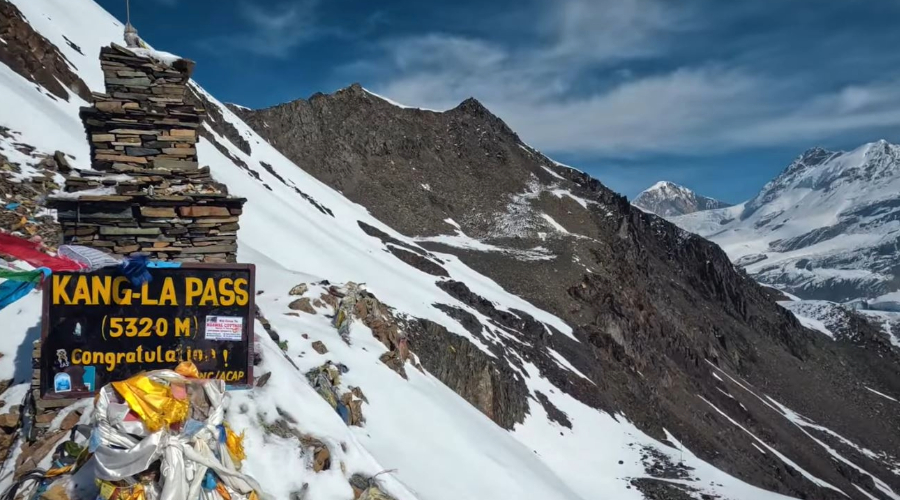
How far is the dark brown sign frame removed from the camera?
7.33 m

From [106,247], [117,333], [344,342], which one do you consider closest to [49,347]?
[117,333]

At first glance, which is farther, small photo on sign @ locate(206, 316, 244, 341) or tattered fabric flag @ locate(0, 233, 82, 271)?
small photo on sign @ locate(206, 316, 244, 341)

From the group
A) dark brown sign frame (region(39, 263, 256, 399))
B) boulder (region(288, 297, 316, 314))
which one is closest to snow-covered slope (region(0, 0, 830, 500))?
boulder (region(288, 297, 316, 314))

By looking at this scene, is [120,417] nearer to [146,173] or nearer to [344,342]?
[146,173]

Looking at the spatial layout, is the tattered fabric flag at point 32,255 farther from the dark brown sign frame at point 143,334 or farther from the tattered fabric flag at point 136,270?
the tattered fabric flag at point 136,270

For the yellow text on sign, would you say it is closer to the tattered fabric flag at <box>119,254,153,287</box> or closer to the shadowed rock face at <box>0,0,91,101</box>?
the tattered fabric flag at <box>119,254,153,287</box>

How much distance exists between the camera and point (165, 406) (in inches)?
257

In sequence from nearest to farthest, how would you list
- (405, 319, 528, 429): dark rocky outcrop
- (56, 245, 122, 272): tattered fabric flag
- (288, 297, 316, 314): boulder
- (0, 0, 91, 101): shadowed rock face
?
(56, 245, 122, 272): tattered fabric flag
(288, 297, 316, 314): boulder
(405, 319, 528, 429): dark rocky outcrop
(0, 0, 91, 101): shadowed rock face

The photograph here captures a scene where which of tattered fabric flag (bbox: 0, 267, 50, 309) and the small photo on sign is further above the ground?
tattered fabric flag (bbox: 0, 267, 50, 309)

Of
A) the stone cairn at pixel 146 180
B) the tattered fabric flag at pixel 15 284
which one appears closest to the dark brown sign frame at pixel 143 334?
the tattered fabric flag at pixel 15 284

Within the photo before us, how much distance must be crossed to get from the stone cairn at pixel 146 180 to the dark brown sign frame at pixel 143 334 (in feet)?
3.58

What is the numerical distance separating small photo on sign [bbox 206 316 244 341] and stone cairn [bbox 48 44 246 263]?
1.25 metres

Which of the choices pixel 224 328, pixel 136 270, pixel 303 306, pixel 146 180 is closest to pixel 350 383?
pixel 303 306

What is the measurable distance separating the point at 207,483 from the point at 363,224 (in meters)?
52.5
